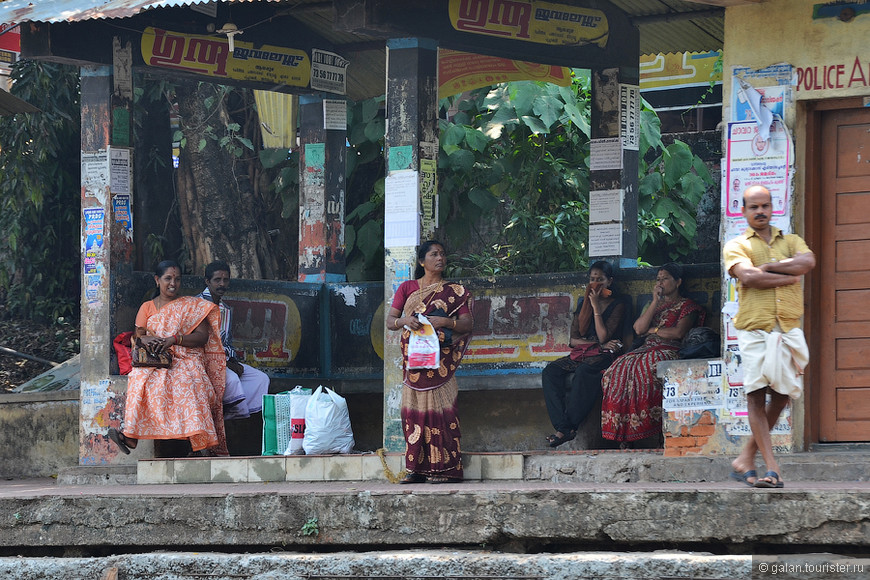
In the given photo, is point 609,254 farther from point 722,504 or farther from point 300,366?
point 722,504

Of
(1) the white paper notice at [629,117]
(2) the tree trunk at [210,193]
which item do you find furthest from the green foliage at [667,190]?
(2) the tree trunk at [210,193]

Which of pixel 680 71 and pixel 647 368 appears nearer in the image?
pixel 647 368

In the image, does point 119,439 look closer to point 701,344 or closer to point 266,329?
point 266,329

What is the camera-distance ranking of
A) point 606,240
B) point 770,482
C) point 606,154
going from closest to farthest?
point 770,482 < point 606,240 < point 606,154

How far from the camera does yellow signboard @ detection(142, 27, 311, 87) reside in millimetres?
10133

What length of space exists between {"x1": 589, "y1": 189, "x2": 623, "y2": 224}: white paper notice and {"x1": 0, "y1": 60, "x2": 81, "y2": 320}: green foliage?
565 cm

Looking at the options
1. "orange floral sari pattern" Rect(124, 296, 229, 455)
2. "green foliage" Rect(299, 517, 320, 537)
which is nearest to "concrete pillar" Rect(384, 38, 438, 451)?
"orange floral sari pattern" Rect(124, 296, 229, 455)

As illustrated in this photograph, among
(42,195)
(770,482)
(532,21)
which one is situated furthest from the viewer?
(42,195)

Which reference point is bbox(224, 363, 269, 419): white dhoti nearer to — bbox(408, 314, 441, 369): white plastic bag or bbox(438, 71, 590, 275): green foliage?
bbox(408, 314, 441, 369): white plastic bag

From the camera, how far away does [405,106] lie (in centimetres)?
882

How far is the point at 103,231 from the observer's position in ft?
31.6

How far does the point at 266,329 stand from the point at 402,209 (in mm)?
2383

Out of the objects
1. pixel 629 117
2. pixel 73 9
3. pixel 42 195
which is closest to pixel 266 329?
pixel 73 9

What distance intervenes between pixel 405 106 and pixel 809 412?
10.9 ft
